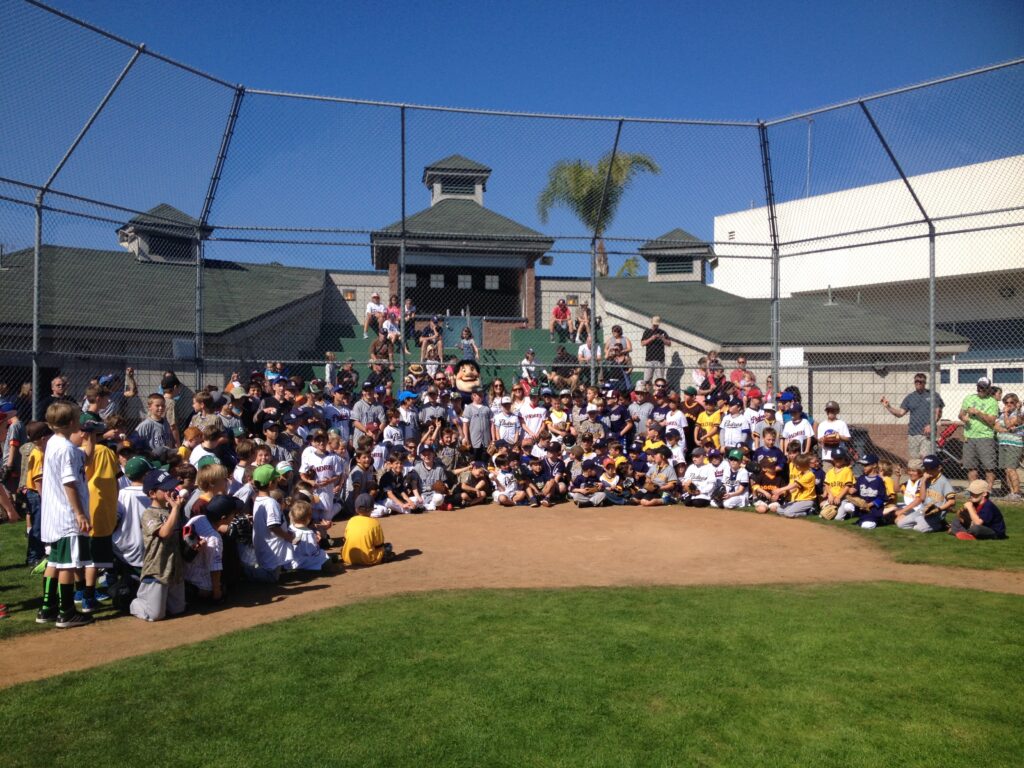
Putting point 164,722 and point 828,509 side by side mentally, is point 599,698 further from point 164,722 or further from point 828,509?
point 828,509

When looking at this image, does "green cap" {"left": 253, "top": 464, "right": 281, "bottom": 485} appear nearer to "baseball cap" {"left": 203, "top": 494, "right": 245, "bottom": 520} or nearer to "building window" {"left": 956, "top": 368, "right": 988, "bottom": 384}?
"baseball cap" {"left": 203, "top": 494, "right": 245, "bottom": 520}

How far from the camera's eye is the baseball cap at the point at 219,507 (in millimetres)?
7211

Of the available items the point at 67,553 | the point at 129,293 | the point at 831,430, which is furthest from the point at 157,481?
the point at 831,430

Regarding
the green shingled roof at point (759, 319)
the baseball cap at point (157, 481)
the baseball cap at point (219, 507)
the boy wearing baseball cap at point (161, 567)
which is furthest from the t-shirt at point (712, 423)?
the boy wearing baseball cap at point (161, 567)

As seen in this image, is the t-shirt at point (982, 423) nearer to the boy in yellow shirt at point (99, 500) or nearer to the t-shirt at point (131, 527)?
the t-shirt at point (131, 527)

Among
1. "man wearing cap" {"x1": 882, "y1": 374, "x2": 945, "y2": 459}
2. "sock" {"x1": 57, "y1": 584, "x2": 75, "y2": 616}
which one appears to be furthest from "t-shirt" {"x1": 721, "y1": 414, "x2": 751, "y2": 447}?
"sock" {"x1": 57, "y1": 584, "x2": 75, "y2": 616}

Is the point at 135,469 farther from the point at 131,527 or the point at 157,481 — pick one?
the point at 131,527

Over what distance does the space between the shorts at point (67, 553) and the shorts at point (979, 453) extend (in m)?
12.9

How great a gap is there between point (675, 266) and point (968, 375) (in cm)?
873

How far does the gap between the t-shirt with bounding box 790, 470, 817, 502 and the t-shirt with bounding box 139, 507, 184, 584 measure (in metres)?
9.01

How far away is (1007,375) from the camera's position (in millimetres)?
18984

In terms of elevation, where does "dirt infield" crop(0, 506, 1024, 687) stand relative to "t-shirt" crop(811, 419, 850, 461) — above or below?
below

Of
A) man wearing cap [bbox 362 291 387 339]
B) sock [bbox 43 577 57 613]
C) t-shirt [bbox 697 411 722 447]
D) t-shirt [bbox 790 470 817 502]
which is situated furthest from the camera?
man wearing cap [bbox 362 291 387 339]

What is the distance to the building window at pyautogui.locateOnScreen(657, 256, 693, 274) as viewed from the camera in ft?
80.5
